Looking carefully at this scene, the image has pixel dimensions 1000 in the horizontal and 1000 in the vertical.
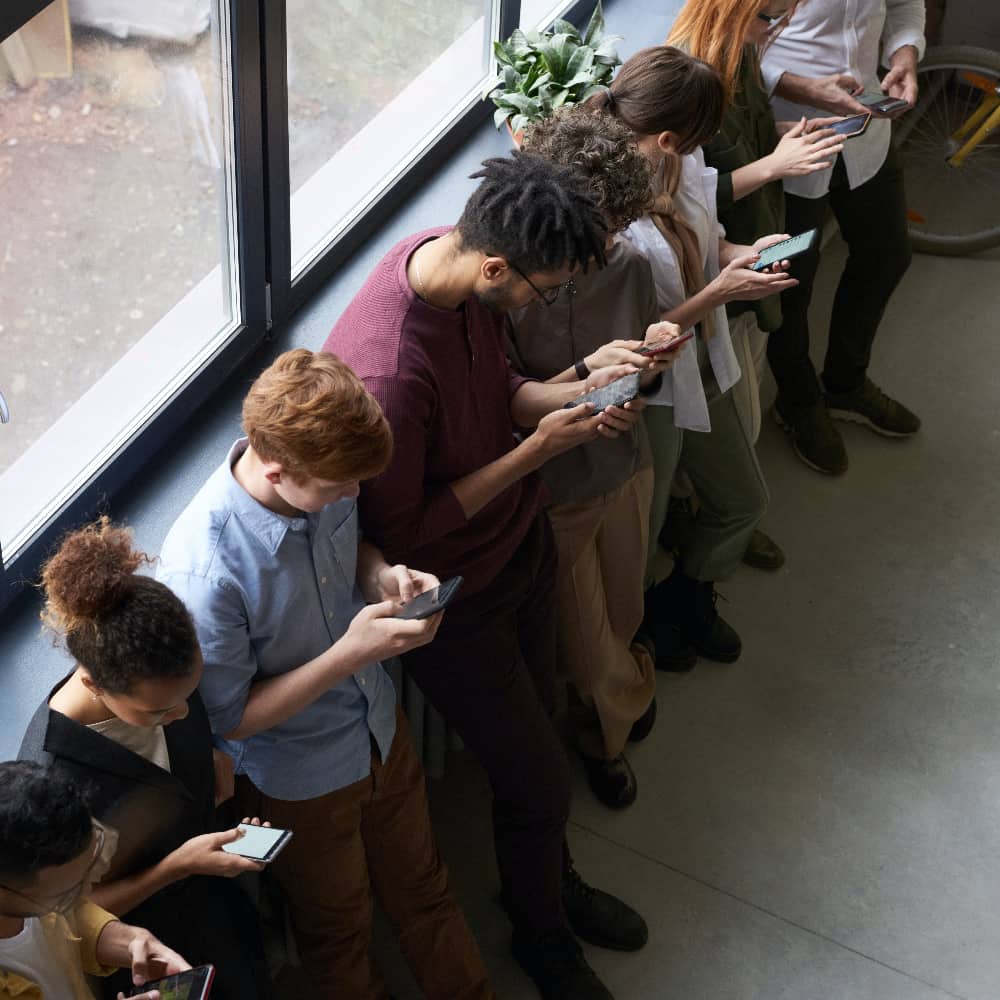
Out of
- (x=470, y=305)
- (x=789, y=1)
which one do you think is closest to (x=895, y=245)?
(x=789, y=1)

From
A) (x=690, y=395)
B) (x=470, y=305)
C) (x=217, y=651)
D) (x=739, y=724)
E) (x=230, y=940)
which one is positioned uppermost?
(x=470, y=305)

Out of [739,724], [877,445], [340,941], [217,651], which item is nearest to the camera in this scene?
[217,651]

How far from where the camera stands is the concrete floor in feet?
9.95

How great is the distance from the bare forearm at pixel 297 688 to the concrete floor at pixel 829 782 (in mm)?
1125

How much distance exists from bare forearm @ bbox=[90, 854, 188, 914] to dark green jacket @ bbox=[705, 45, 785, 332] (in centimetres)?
194

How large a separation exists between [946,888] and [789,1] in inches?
87.5

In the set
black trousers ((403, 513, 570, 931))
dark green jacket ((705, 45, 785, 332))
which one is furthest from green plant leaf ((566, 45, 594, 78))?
black trousers ((403, 513, 570, 931))

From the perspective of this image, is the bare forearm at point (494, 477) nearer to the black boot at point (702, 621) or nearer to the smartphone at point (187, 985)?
the smartphone at point (187, 985)

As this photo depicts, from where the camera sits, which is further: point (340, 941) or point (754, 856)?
point (754, 856)

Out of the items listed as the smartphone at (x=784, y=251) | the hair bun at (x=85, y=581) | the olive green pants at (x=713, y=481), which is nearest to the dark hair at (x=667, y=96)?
the smartphone at (x=784, y=251)

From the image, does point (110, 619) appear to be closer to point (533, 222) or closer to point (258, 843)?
point (258, 843)

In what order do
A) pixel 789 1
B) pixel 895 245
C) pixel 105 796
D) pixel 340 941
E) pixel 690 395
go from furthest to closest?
pixel 895 245 < pixel 789 1 < pixel 690 395 < pixel 340 941 < pixel 105 796

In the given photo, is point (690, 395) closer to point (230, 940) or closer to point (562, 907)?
point (562, 907)

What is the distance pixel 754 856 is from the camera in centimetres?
323
